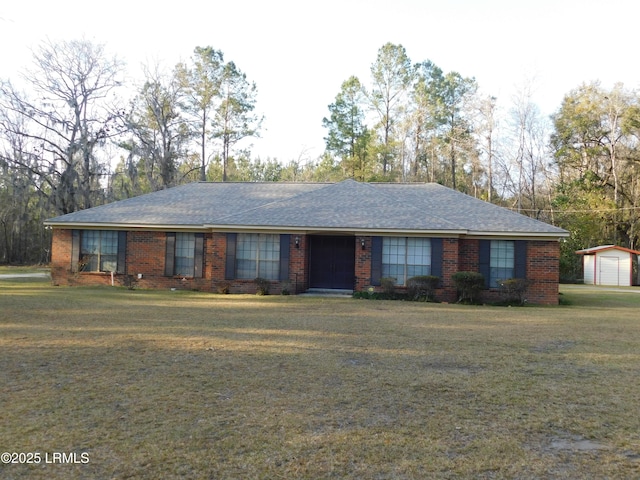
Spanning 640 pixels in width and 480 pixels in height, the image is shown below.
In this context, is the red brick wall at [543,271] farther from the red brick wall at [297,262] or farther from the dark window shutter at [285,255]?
the dark window shutter at [285,255]

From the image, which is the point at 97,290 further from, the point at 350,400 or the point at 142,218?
the point at 350,400

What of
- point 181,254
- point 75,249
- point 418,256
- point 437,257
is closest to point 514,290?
point 437,257

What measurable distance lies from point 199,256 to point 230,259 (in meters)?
1.49

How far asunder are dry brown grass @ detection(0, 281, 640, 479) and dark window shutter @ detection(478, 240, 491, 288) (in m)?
6.45

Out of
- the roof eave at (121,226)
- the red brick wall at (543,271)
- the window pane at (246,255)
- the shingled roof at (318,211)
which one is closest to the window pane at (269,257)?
the window pane at (246,255)

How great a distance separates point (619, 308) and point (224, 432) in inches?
614

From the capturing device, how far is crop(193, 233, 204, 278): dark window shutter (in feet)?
62.3

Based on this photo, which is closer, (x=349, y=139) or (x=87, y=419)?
(x=87, y=419)

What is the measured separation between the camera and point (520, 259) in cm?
1716

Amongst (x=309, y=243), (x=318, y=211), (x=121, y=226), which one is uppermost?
(x=318, y=211)

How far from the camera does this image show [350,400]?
545 cm

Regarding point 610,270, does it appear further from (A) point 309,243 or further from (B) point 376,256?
(A) point 309,243

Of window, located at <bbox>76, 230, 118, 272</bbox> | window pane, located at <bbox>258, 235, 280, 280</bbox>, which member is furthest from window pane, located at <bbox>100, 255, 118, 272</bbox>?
window pane, located at <bbox>258, 235, 280, 280</bbox>

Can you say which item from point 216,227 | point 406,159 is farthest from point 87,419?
point 406,159
